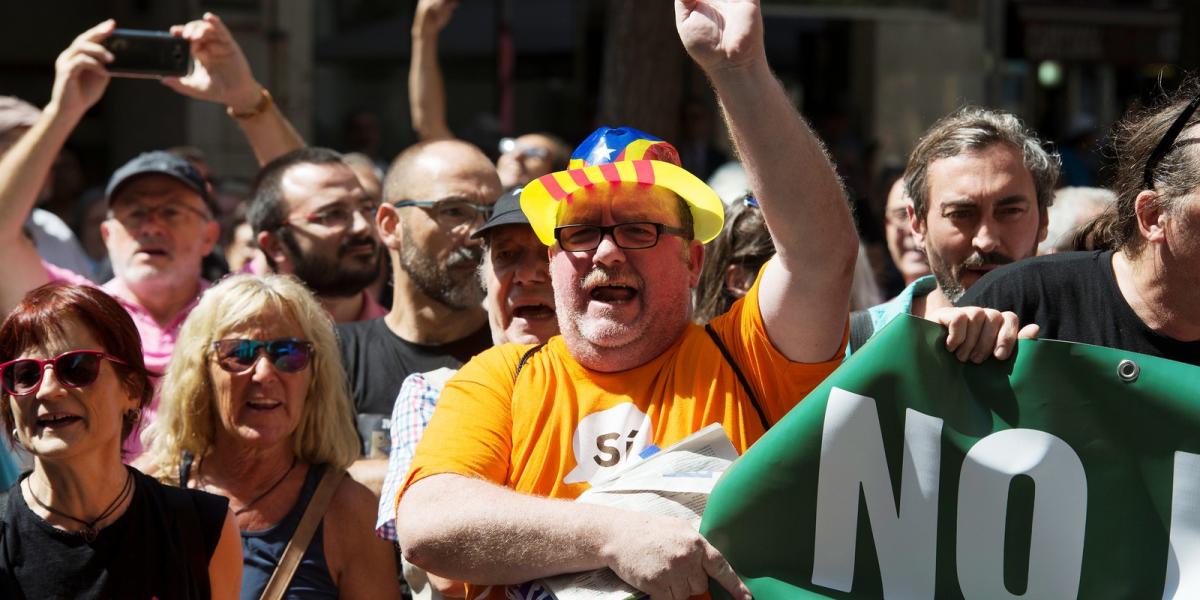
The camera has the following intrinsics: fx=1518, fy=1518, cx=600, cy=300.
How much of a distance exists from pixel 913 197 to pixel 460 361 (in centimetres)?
147

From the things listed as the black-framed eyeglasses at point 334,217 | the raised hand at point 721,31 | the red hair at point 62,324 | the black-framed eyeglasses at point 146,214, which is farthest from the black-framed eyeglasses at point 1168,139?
the black-framed eyeglasses at point 146,214

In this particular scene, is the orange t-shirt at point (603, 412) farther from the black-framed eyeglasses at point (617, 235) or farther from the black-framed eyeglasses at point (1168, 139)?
the black-framed eyeglasses at point (1168, 139)

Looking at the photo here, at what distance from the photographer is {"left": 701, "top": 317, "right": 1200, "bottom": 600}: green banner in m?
2.95

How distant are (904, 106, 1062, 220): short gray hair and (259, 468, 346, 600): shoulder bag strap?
6.23ft

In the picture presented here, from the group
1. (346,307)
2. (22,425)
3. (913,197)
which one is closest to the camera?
(22,425)

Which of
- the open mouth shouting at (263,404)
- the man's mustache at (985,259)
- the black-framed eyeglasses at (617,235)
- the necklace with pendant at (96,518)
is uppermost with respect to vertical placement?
the black-framed eyeglasses at (617,235)

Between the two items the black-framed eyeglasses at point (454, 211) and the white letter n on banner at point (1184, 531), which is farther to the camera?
the black-framed eyeglasses at point (454, 211)

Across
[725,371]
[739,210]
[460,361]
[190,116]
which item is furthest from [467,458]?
[190,116]

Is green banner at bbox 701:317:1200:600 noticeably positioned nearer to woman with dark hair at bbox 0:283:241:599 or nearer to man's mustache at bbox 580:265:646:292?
man's mustache at bbox 580:265:646:292

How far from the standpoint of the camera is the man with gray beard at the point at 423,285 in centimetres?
464

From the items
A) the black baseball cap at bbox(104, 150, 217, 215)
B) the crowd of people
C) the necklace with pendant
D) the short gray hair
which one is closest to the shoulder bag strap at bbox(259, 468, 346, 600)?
the crowd of people

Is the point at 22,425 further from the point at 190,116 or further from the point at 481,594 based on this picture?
the point at 190,116

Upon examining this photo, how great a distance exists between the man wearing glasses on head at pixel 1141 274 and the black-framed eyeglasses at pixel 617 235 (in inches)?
30.0

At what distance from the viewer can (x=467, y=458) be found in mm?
3023
